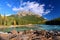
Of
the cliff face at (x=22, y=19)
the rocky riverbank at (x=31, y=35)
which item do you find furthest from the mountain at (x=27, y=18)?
the rocky riverbank at (x=31, y=35)

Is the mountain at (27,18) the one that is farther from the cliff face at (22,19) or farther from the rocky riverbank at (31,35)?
the rocky riverbank at (31,35)

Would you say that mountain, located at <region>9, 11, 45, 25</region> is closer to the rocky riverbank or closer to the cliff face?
the cliff face

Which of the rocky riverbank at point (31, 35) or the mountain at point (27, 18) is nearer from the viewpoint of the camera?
the rocky riverbank at point (31, 35)

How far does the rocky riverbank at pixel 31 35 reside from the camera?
3547mm

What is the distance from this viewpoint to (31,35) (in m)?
3.57

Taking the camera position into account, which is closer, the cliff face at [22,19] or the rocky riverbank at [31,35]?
the rocky riverbank at [31,35]

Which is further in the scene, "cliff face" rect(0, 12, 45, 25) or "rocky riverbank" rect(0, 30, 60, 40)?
"cliff face" rect(0, 12, 45, 25)

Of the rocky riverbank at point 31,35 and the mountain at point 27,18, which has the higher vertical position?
the mountain at point 27,18

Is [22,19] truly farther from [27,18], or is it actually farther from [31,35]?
[31,35]

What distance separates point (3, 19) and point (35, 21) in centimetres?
73

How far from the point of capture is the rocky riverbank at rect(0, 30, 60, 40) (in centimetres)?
355

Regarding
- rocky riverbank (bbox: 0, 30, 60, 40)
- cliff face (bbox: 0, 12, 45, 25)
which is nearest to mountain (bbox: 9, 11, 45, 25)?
cliff face (bbox: 0, 12, 45, 25)

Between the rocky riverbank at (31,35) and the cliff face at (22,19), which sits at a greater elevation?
the cliff face at (22,19)

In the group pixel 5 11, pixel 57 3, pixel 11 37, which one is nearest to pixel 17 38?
pixel 11 37
